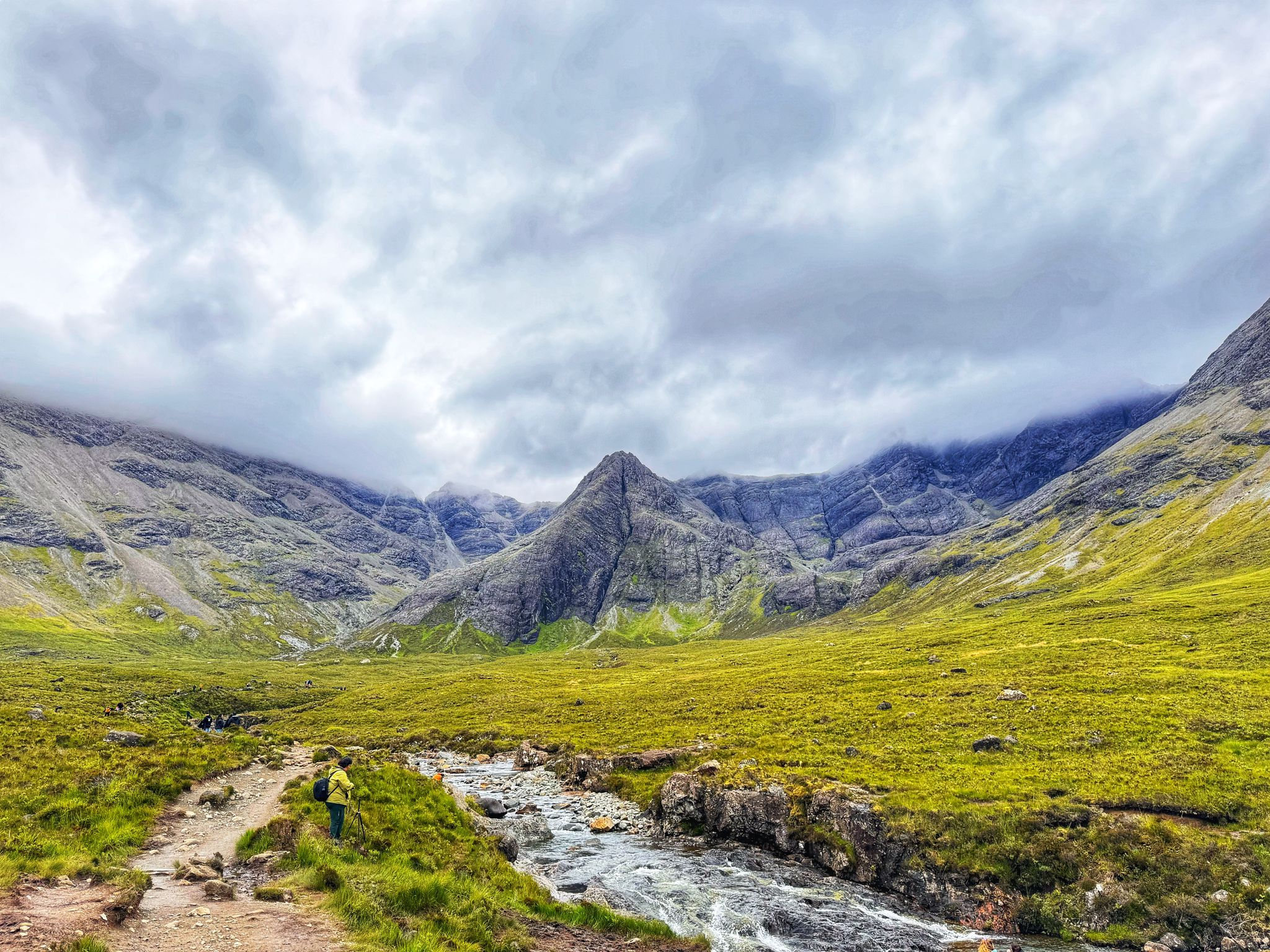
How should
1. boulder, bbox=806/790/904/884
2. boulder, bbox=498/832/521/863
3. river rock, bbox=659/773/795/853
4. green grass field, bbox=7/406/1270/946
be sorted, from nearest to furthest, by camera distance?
1. green grass field, bbox=7/406/1270/946
2. boulder, bbox=806/790/904/884
3. boulder, bbox=498/832/521/863
4. river rock, bbox=659/773/795/853

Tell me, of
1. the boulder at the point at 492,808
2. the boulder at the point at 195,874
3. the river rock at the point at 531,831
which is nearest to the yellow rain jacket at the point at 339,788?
the boulder at the point at 195,874

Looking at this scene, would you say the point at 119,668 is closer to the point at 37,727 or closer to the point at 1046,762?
the point at 37,727

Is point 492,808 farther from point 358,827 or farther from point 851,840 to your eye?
point 851,840

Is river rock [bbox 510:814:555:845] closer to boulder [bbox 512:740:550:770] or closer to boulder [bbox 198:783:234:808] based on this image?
boulder [bbox 198:783:234:808]

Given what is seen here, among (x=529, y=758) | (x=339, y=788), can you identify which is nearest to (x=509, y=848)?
(x=339, y=788)

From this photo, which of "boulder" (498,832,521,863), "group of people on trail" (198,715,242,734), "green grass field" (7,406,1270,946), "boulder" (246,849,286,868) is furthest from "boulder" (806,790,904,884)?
"group of people on trail" (198,715,242,734)

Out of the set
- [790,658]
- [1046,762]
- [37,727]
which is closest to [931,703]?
[1046,762]

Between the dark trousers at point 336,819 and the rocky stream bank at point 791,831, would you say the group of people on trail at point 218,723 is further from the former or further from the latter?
the dark trousers at point 336,819

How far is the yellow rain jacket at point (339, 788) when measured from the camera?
72.5 ft

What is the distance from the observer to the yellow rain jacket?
2211 centimetres

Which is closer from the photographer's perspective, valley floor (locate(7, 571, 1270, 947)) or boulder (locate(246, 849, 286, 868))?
boulder (locate(246, 849, 286, 868))

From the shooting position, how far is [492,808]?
1606 inches

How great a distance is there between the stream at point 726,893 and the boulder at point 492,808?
1.71 metres

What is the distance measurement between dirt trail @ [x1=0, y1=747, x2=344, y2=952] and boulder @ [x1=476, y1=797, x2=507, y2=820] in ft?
75.1
